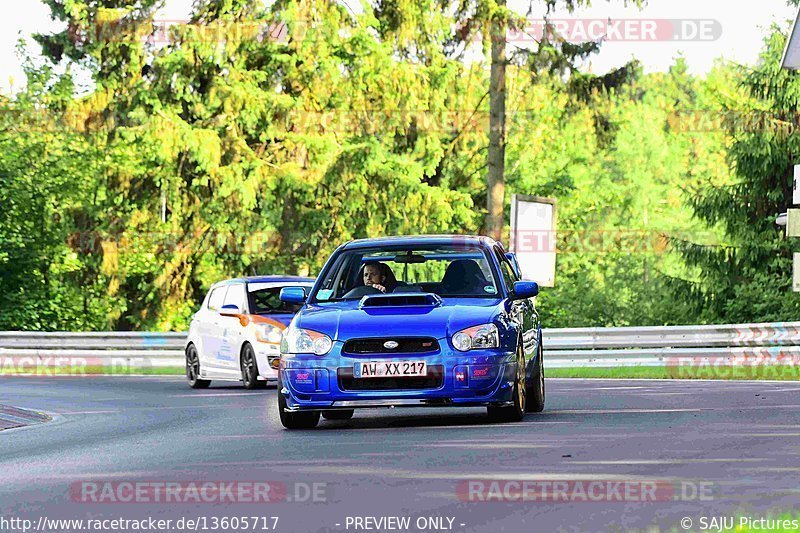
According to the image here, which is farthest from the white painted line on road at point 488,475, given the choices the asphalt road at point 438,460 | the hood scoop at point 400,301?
the hood scoop at point 400,301

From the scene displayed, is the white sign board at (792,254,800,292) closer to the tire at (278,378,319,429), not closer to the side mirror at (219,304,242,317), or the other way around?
the side mirror at (219,304,242,317)

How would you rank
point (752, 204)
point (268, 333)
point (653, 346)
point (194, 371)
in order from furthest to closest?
point (752, 204), point (653, 346), point (194, 371), point (268, 333)

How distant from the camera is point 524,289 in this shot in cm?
1554

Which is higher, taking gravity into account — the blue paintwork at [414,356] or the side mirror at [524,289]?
the side mirror at [524,289]

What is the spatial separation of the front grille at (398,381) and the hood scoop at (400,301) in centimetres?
77

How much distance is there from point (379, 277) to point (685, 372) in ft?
46.8

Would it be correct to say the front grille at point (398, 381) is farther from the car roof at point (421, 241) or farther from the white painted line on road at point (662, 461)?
the white painted line on road at point (662, 461)

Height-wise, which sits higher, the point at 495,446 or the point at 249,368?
the point at 495,446

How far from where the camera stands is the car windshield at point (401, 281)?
15.5 metres

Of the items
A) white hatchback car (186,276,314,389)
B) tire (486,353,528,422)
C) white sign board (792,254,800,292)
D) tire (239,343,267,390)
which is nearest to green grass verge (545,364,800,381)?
white sign board (792,254,800,292)

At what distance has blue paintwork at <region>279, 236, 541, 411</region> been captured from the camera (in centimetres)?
1422

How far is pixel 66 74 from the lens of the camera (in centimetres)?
5128

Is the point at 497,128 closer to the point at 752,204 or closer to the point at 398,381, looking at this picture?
the point at 752,204
